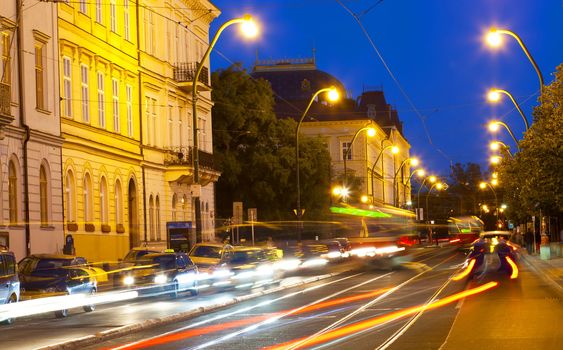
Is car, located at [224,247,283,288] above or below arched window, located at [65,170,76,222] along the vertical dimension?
below

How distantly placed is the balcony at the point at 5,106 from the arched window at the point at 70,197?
280 inches

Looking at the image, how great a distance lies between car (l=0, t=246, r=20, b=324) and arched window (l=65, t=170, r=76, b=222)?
53.7 ft

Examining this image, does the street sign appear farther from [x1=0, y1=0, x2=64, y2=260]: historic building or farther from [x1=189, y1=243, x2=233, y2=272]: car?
[x1=0, y1=0, x2=64, y2=260]: historic building

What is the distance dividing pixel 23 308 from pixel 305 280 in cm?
1866

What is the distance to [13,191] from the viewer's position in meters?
36.4

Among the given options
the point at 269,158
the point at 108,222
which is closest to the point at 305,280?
the point at 108,222

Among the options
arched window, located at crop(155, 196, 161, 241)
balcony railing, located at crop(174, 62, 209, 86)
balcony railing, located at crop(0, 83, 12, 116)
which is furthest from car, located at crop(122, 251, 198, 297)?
balcony railing, located at crop(174, 62, 209, 86)

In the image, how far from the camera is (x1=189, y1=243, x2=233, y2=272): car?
38281mm

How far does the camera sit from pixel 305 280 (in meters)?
41.3

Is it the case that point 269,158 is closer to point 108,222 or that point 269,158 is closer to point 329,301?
point 108,222

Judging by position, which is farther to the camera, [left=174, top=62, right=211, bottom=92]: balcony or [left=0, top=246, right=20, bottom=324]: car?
[left=174, top=62, right=211, bottom=92]: balcony

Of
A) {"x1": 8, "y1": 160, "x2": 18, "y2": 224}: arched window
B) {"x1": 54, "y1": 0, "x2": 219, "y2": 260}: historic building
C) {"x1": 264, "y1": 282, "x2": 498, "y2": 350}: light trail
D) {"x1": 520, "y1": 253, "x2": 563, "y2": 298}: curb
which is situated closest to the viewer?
{"x1": 264, "y1": 282, "x2": 498, "y2": 350}: light trail

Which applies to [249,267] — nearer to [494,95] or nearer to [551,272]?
[551,272]

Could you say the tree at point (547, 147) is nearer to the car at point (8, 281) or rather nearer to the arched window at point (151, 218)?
the car at point (8, 281)
